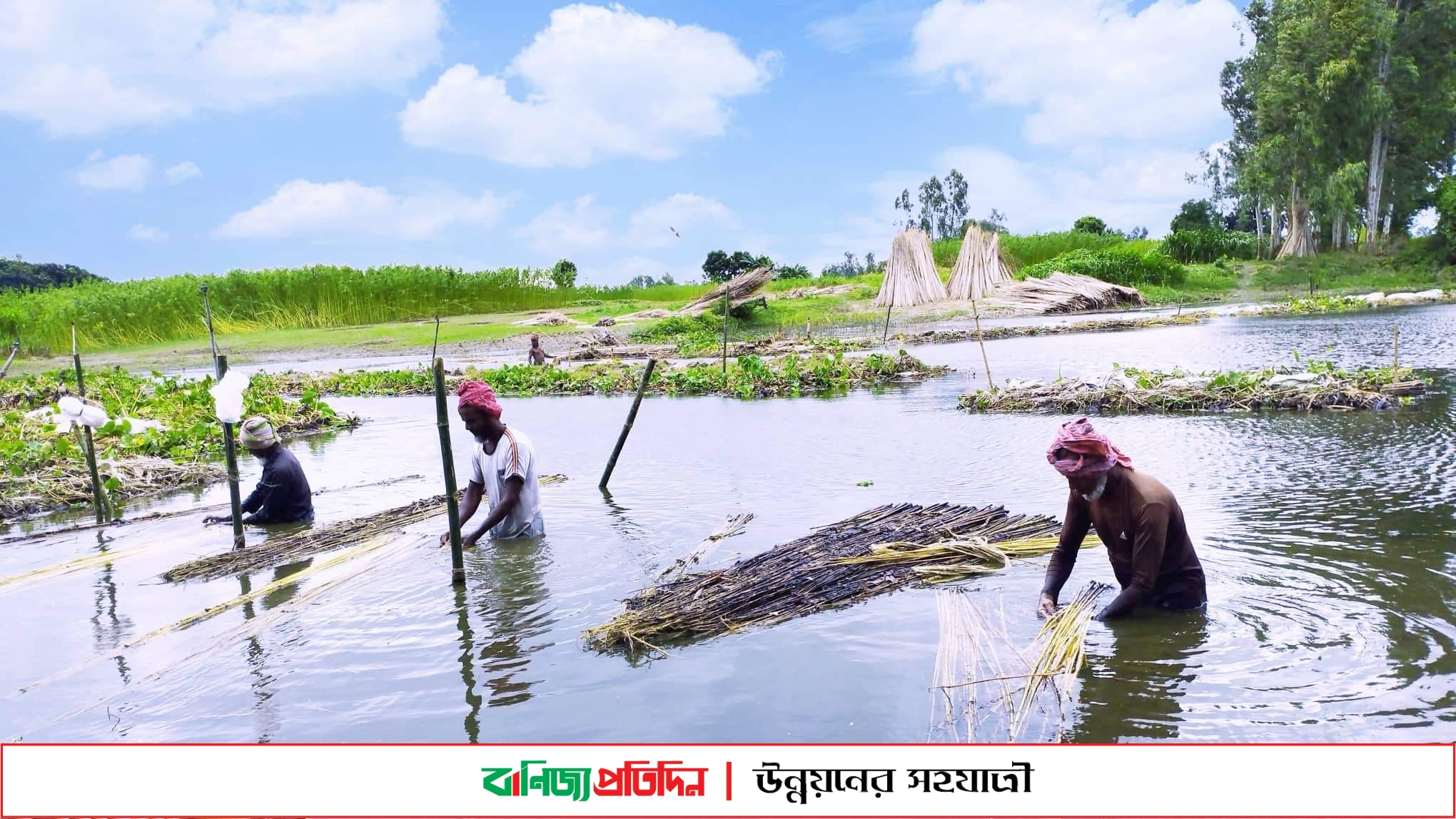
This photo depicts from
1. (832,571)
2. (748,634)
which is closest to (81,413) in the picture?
(748,634)

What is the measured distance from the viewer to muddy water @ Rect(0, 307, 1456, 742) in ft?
13.6

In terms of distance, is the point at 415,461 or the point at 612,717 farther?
the point at 415,461

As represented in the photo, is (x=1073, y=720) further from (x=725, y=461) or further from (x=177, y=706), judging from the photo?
(x=725, y=461)

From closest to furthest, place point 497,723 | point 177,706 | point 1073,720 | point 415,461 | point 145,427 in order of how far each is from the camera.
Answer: point 1073,720 → point 497,723 → point 177,706 → point 415,461 → point 145,427

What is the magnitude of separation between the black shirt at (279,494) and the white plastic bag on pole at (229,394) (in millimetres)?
2136

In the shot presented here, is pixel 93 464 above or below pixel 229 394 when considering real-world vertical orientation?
below

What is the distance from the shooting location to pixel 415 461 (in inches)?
464

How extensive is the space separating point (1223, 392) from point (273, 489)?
10.9 meters

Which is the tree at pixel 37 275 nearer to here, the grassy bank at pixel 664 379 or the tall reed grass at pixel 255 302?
the tall reed grass at pixel 255 302

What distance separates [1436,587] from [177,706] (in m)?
6.61

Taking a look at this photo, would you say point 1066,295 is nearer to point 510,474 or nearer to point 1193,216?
point 1193,216

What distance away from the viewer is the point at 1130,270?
121 feet

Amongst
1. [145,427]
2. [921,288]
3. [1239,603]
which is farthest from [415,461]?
[921,288]

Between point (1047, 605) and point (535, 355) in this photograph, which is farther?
Answer: point (535, 355)
